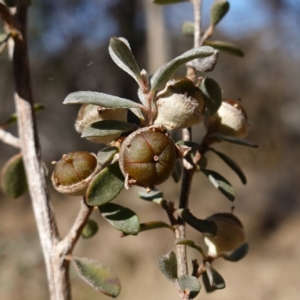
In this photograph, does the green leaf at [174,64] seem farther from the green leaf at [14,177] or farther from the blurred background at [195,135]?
the blurred background at [195,135]

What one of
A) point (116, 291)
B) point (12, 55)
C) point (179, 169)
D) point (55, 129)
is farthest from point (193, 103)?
point (55, 129)

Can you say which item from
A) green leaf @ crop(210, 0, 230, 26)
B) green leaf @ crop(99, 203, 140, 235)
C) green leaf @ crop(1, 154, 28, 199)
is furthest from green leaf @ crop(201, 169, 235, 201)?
green leaf @ crop(1, 154, 28, 199)

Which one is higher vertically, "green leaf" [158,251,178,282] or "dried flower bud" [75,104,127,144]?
"dried flower bud" [75,104,127,144]

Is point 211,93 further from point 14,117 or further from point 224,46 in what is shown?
point 14,117

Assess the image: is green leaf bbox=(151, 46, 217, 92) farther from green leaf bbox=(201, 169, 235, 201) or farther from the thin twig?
the thin twig

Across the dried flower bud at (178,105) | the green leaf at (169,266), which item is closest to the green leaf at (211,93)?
the dried flower bud at (178,105)

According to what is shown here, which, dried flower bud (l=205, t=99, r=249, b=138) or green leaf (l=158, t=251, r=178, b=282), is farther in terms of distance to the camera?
dried flower bud (l=205, t=99, r=249, b=138)
